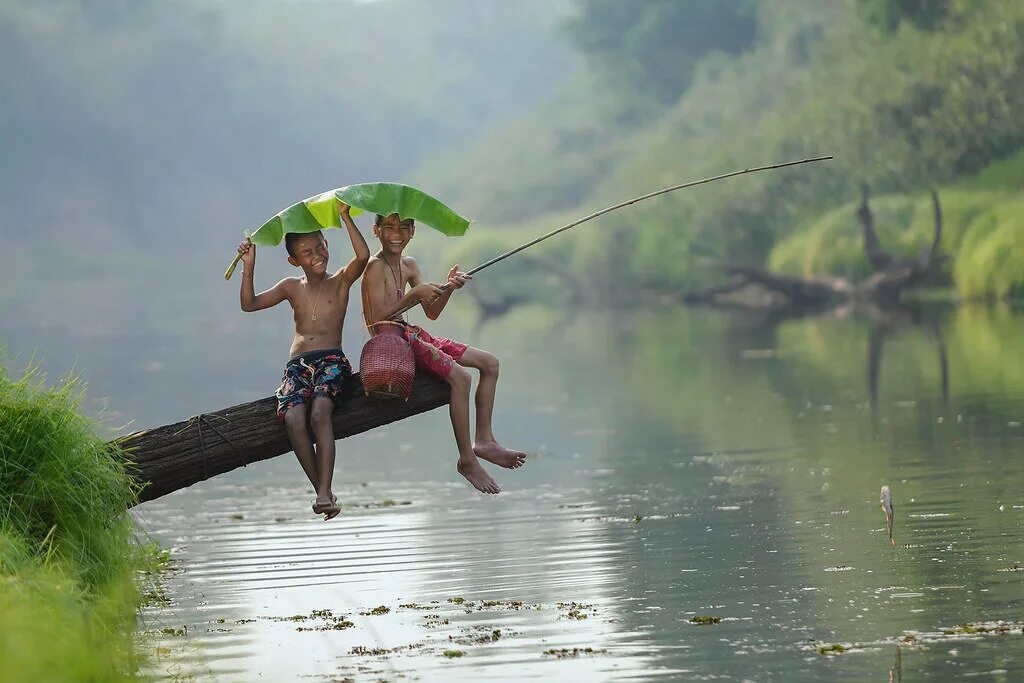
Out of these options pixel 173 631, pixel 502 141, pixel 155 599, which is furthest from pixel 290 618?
pixel 502 141

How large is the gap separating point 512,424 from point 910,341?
35.7 ft

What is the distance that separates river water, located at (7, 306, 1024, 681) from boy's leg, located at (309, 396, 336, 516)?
2.21ft

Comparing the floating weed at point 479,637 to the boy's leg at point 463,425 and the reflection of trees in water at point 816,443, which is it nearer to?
the reflection of trees in water at point 816,443

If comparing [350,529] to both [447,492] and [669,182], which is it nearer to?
[447,492]

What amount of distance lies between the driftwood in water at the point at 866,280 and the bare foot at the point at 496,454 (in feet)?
123

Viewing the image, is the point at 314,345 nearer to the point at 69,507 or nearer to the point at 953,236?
the point at 69,507

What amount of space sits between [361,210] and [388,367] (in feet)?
2.86

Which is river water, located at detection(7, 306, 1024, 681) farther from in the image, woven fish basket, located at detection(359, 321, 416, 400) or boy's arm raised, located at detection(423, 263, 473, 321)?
boy's arm raised, located at detection(423, 263, 473, 321)

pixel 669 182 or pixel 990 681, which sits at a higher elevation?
pixel 669 182

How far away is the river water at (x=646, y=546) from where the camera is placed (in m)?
8.41

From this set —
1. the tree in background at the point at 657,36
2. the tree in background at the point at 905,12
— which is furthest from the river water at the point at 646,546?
the tree in background at the point at 657,36

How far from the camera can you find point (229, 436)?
991 cm

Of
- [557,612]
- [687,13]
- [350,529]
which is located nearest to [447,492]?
[350,529]

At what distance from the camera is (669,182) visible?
69.6m
